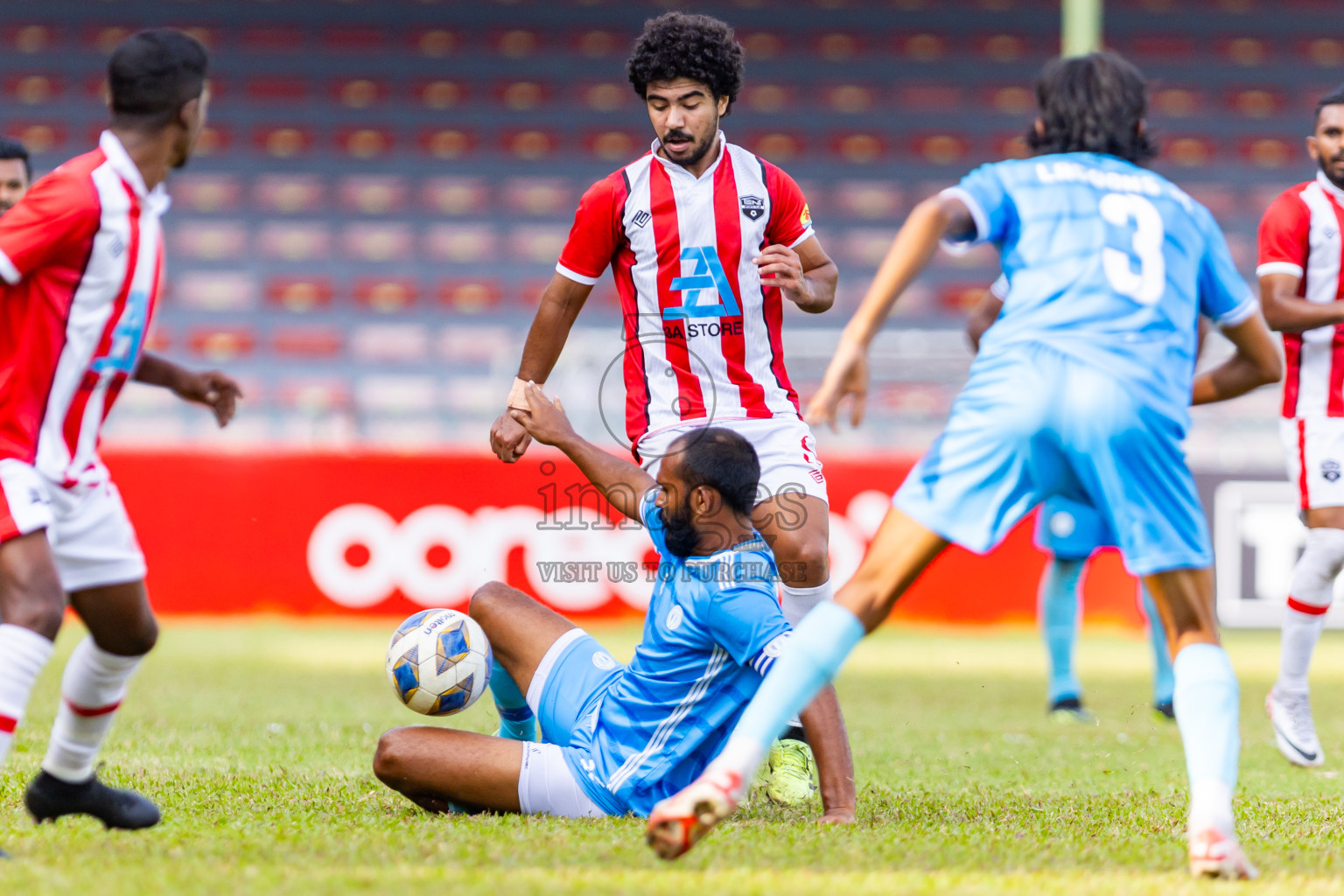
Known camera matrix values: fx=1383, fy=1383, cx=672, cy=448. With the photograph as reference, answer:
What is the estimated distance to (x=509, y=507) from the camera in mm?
11484

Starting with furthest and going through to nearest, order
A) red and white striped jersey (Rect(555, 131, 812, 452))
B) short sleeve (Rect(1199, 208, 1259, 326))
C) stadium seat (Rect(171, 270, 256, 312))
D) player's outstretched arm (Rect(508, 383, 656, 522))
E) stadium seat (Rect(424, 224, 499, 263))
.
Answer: stadium seat (Rect(424, 224, 499, 263))
stadium seat (Rect(171, 270, 256, 312))
red and white striped jersey (Rect(555, 131, 812, 452))
player's outstretched arm (Rect(508, 383, 656, 522))
short sleeve (Rect(1199, 208, 1259, 326))

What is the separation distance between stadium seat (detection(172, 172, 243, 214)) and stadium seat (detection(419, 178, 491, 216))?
248 cm

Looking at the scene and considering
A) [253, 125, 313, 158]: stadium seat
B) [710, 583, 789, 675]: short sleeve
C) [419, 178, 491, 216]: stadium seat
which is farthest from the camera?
[253, 125, 313, 158]: stadium seat

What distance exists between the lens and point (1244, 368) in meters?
3.41

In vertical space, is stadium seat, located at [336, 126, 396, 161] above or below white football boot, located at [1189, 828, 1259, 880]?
above

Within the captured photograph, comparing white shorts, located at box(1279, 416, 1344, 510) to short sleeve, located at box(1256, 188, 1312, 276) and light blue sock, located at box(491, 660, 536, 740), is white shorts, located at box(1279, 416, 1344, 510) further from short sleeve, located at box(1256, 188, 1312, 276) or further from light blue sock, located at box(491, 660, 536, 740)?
light blue sock, located at box(491, 660, 536, 740)

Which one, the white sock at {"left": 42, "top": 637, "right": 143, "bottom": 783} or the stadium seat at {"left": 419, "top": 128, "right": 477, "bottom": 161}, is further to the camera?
the stadium seat at {"left": 419, "top": 128, "right": 477, "bottom": 161}

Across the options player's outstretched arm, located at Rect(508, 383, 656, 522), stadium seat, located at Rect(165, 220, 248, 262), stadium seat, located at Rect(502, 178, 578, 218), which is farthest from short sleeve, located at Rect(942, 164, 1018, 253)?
stadium seat, located at Rect(165, 220, 248, 262)

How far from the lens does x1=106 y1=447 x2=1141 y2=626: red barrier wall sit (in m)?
11.4

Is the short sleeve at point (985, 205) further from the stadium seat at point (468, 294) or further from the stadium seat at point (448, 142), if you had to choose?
the stadium seat at point (448, 142)

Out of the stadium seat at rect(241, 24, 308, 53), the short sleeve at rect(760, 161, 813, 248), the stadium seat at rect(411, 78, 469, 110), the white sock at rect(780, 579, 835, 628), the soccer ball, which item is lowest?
the soccer ball

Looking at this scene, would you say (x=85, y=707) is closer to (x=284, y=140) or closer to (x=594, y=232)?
(x=594, y=232)

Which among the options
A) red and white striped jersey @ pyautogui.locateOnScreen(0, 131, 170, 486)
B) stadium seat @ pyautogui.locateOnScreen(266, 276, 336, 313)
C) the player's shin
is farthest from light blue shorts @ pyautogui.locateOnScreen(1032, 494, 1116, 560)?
stadium seat @ pyautogui.locateOnScreen(266, 276, 336, 313)

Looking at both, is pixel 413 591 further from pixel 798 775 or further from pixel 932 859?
pixel 932 859
